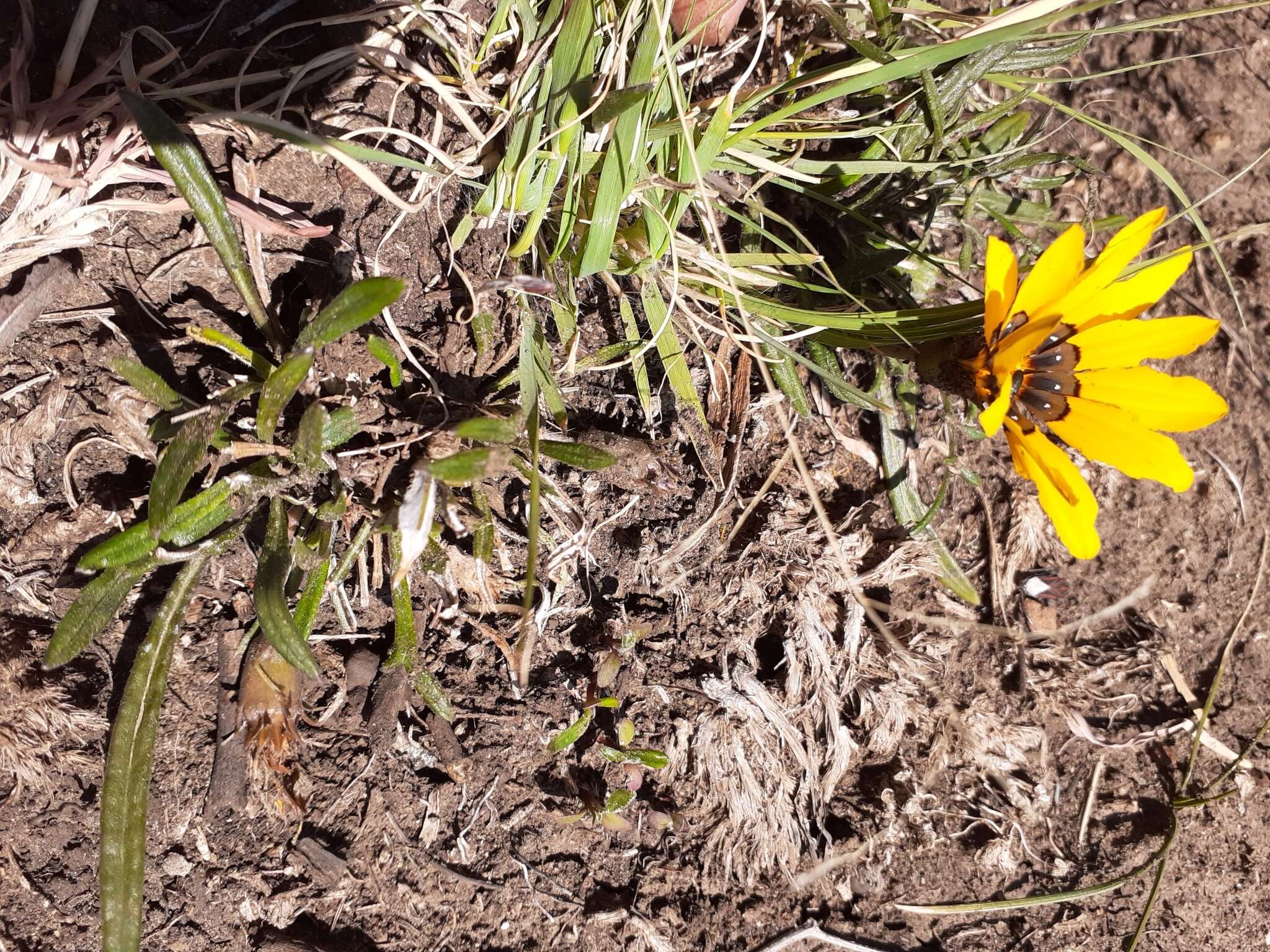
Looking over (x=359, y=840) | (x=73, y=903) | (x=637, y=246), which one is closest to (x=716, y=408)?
(x=637, y=246)

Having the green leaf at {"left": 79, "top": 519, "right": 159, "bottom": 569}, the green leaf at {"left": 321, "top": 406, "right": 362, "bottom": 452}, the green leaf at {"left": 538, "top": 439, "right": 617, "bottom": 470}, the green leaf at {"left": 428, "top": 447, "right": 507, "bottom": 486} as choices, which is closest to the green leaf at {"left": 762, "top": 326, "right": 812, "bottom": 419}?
the green leaf at {"left": 538, "top": 439, "right": 617, "bottom": 470}

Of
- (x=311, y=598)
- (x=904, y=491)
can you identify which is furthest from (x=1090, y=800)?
(x=311, y=598)

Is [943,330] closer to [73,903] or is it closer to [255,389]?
[255,389]

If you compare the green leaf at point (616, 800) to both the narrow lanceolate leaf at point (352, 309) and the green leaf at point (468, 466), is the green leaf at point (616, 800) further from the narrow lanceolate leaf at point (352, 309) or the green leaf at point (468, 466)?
the narrow lanceolate leaf at point (352, 309)

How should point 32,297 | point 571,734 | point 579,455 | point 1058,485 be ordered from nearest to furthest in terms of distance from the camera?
point 1058,485
point 32,297
point 579,455
point 571,734

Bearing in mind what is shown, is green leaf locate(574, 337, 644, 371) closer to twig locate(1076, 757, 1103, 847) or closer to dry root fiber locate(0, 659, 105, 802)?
dry root fiber locate(0, 659, 105, 802)

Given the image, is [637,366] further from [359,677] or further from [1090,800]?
[1090,800]
